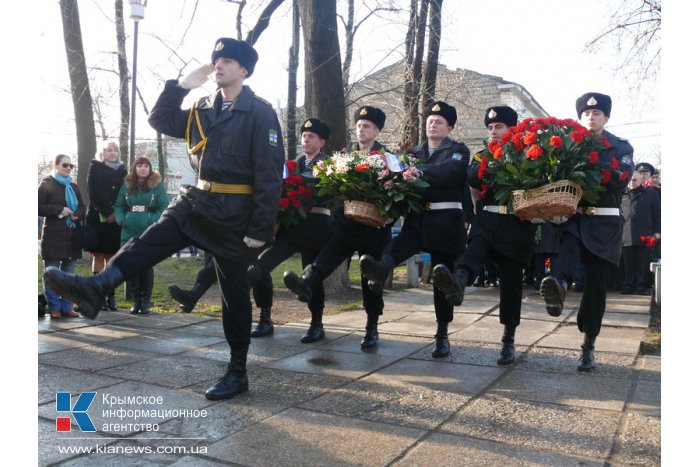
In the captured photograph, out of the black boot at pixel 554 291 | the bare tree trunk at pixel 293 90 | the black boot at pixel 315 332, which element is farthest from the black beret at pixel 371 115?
the bare tree trunk at pixel 293 90

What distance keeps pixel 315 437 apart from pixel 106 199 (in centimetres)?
573

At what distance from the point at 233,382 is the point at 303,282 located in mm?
1528

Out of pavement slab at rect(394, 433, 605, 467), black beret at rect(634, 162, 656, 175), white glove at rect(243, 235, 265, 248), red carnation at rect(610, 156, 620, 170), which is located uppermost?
black beret at rect(634, 162, 656, 175)

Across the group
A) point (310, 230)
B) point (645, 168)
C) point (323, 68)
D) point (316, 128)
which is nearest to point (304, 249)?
point (310, 230)

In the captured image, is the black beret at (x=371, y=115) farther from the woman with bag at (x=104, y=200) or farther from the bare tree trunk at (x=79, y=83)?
the bare tree trunk at (x=79, y=83)

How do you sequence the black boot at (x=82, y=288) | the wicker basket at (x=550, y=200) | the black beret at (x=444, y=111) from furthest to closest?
the black beret at (x=444, y=111), the wicker basket at (x=550, y=200), the black boot at (x=82, y=288)

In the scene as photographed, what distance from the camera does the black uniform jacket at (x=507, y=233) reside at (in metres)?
5.09

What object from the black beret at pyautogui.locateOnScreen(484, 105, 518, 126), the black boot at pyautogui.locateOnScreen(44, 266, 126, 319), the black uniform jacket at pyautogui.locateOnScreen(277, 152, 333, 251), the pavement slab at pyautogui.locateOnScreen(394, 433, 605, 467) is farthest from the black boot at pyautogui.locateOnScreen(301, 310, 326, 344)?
the pavement slab at pyautogui.locateOnScreen(394, 433, 605, 467)

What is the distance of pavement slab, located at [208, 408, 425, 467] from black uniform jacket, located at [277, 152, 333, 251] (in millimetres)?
2592

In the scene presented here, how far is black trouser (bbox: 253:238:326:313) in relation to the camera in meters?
6.03

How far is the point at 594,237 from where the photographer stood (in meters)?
4.77

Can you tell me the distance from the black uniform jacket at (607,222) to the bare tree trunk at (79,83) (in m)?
12.1

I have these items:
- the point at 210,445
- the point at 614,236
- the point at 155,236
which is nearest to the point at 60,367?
the point at 155,236

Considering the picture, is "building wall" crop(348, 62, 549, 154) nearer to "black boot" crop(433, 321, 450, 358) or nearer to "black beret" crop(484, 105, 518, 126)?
"black beret" crop(484, 105, 518, 126)
